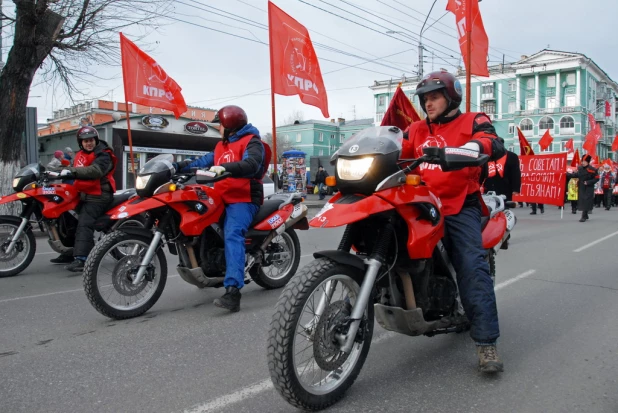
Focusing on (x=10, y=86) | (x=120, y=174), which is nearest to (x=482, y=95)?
(x=120, y=174)

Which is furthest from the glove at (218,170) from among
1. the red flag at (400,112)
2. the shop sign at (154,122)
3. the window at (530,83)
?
the window at (530,83)

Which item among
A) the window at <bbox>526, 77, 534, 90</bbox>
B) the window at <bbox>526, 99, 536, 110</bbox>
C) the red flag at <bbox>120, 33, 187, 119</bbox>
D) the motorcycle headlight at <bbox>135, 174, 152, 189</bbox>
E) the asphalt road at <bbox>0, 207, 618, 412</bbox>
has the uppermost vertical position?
the window at <bbox>526, 77, 534, 90</bbox>

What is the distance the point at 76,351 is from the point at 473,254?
282cm

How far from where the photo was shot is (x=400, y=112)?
9.80m

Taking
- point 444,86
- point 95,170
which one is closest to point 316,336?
point 444,86

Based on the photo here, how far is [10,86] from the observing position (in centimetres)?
1140

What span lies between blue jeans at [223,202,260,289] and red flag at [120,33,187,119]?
8.06 m

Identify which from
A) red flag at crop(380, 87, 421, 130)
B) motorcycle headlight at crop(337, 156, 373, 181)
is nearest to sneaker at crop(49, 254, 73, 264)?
red flag at crop(380, 87, 421, 130)

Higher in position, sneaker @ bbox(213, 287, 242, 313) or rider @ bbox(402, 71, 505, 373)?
rider @ bbox(402, 71, 505, 373)

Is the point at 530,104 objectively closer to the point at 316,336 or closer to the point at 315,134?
the point at 315,134

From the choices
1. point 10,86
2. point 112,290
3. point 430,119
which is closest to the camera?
point 430,119

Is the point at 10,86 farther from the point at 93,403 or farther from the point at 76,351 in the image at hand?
the point at 93,403

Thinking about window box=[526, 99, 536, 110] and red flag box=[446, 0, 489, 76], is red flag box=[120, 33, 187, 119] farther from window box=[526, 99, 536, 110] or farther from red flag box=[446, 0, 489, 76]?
window box=[526, 99, 536, 110]

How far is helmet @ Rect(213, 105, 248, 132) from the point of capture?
4988mm
